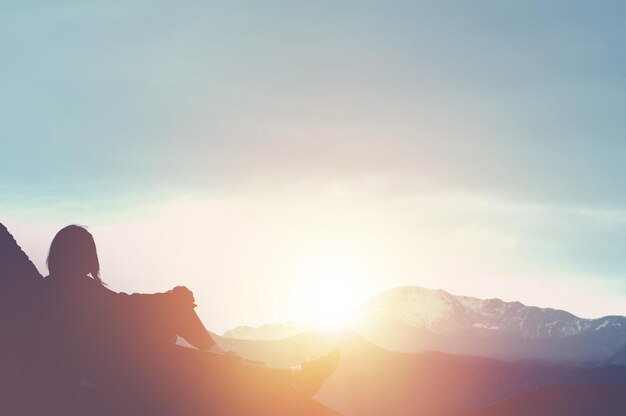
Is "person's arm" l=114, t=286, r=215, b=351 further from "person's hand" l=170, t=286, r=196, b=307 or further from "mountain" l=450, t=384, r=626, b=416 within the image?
"mountain" l=450, t=384, r=626, b=416

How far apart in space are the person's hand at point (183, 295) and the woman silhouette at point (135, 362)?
0.60m

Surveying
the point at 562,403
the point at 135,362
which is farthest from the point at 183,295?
the point at 562,403

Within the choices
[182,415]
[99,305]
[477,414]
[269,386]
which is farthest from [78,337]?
[477,414]

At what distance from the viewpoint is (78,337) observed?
9266mm

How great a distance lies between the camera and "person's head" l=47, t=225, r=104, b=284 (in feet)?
30.5

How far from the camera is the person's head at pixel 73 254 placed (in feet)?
30.5

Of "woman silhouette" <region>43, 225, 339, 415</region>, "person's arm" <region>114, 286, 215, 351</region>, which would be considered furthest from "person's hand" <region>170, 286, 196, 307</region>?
"woman silhouette" <region>43, 225, 339, 415</region>

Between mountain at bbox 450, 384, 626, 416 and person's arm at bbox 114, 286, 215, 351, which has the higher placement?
person's arm at bbox 114, 286, 215, 351

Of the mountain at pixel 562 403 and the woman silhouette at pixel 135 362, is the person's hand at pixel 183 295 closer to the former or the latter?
the woman silhouette at pixel 135 362

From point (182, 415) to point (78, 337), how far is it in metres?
2.09

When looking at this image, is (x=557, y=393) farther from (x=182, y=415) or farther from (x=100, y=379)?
(x=100, y=379)

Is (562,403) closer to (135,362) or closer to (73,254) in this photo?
(135,362)

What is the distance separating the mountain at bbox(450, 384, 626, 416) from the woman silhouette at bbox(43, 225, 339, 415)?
4813 mm

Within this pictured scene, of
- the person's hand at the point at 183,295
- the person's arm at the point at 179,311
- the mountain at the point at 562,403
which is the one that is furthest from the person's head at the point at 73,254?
the mountain at the point at 562,403
